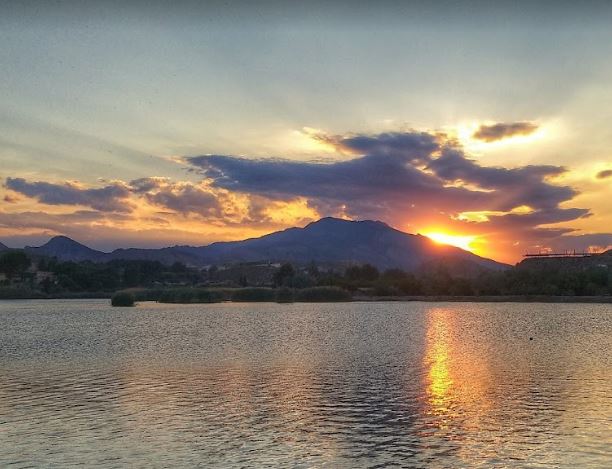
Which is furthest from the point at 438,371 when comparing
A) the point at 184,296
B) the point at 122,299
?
the point at 184,296

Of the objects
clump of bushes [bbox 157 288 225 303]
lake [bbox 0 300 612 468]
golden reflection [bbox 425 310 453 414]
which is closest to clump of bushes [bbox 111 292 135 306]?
clump of bushes [bbox 157 288 225 303]

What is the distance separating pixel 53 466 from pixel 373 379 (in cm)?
2309

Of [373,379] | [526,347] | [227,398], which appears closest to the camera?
[227,398]

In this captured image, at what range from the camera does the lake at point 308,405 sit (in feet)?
76.2

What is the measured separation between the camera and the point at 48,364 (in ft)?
163

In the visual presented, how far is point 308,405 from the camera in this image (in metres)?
32.0

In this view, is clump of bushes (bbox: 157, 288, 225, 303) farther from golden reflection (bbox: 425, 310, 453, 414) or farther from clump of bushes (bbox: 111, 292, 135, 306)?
golden reflection (bbox: 425, 310, 453, 414)

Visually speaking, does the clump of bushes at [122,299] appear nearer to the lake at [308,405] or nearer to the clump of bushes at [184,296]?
the clump of bushes at [184,296]

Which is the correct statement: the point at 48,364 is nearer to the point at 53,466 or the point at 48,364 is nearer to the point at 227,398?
the point at 227,398

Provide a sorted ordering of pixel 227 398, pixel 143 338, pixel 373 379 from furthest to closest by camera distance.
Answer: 1. pixel 143 338
2. pixel 373 379
3. pixel 227 398

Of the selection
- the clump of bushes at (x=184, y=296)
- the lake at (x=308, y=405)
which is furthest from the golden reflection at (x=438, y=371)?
the clump of bushes at (x=184, y=296)

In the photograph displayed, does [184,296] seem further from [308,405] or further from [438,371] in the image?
[308,405]

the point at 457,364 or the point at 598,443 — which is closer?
the point at 598,443

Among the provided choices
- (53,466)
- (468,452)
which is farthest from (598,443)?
(53,466)
